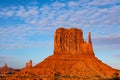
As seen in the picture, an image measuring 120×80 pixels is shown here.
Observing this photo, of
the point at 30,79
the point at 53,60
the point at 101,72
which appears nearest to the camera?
the point at 30,79

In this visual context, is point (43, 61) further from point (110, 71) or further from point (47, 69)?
point (110, 71)

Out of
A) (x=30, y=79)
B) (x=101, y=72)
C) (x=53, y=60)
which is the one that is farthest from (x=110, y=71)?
(x=30, y=79)

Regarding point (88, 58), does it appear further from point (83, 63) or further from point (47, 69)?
point (47, 69)

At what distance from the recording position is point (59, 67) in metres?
179

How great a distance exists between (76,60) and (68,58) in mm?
4980

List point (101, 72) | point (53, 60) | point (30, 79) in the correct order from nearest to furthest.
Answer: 1. point (30, 79)
2. point (101, 72)
3. point (53, 60)

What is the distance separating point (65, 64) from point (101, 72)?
21565 millimetres

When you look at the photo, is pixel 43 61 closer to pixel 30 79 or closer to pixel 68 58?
pixel 68 58

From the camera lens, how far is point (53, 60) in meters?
187

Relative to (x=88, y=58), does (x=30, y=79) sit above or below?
below

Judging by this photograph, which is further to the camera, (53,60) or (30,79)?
(53,60)

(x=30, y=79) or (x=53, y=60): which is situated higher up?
(x=53, y=60)

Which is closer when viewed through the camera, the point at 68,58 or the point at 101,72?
the point at 101,72

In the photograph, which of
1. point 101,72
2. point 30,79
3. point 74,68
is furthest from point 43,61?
point 30,79
